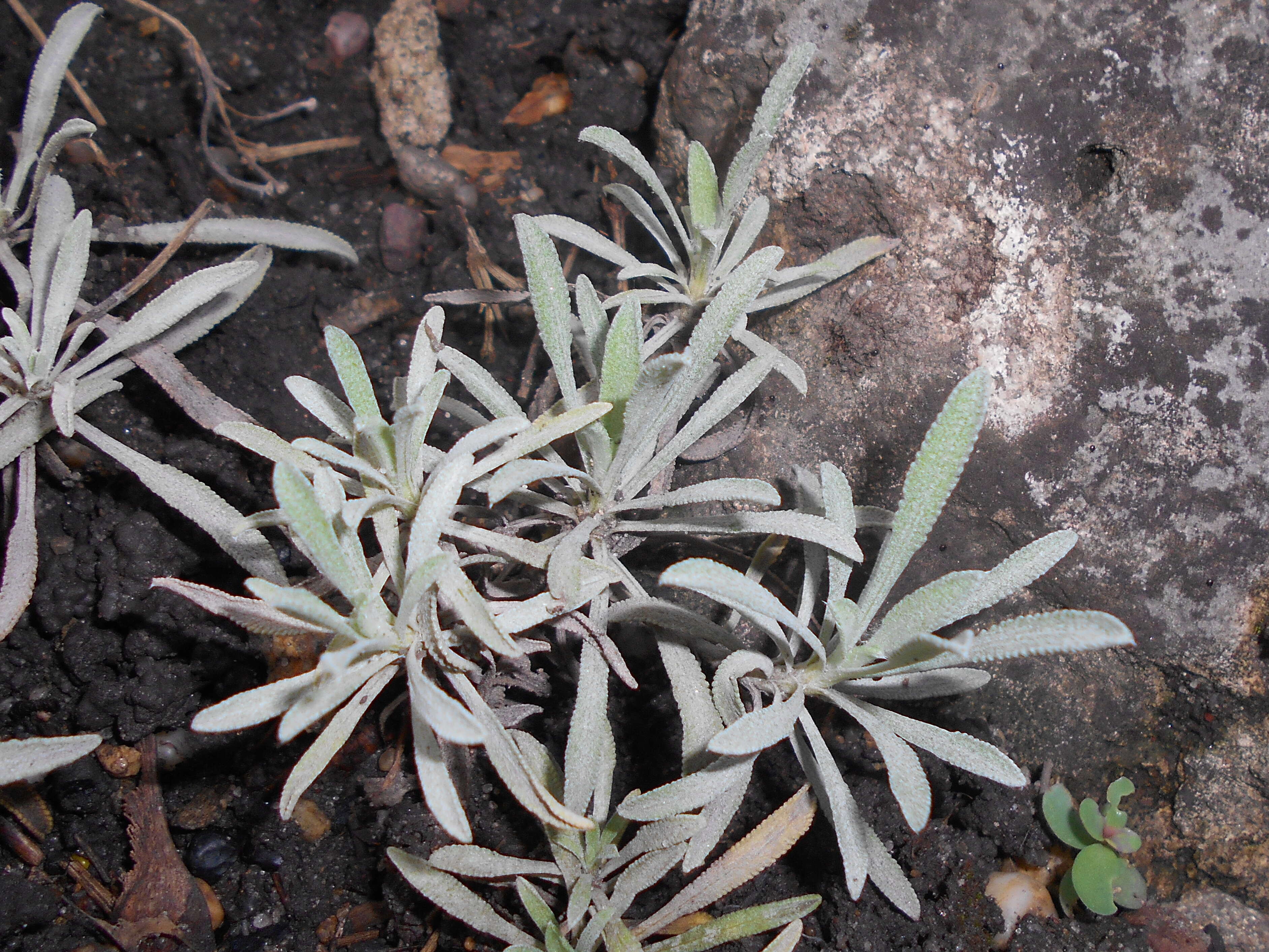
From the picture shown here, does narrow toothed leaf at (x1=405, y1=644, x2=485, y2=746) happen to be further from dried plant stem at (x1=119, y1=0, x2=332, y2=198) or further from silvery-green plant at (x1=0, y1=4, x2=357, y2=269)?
dried plant stem at (x1=119, y1=0, x2=332, y2=198)

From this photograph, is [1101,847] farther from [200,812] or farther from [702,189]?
[200,812]

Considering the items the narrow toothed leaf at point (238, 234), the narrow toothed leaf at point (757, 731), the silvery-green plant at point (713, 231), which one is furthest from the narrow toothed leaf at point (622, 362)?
the narrow toothed leaf at point (238, 234)

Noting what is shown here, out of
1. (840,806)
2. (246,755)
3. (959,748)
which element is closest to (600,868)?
(840,806)

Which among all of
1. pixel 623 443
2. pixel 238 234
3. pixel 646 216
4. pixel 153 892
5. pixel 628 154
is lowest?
pixel 153 892

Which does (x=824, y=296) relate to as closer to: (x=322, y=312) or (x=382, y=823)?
(x=322, y=312)

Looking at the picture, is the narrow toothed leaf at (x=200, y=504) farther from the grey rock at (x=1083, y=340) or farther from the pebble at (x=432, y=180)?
the pebble at (x=432, y=180)

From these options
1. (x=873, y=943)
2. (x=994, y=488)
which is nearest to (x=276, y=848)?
(x=873, y=943)
